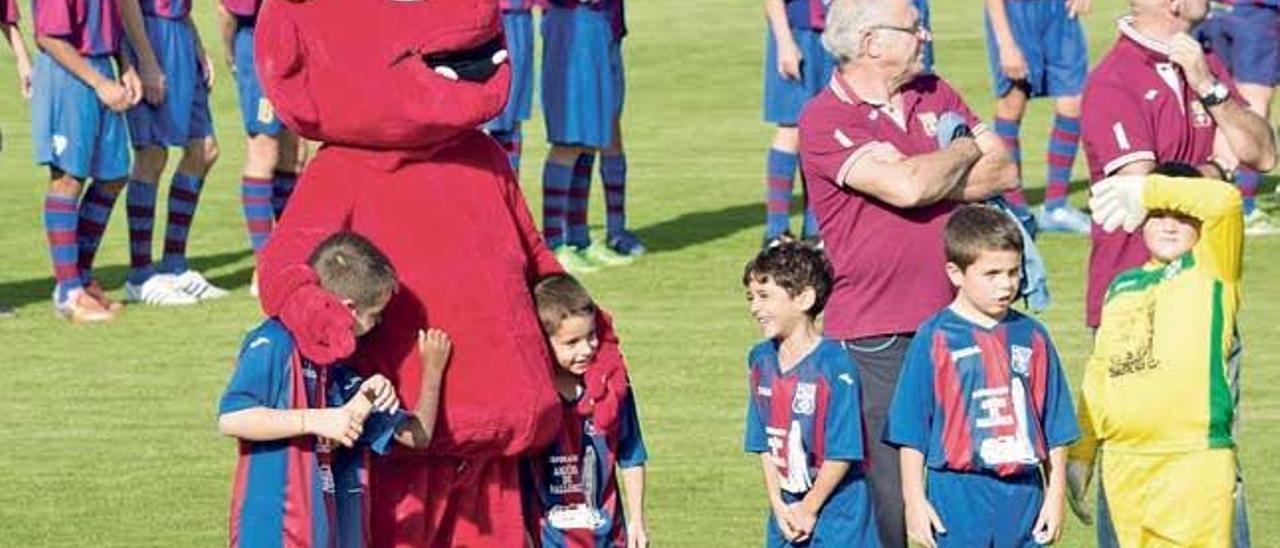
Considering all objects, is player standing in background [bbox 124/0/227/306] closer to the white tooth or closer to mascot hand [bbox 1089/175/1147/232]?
the white tooth

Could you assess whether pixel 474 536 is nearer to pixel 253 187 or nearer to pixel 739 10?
pixel 253 187

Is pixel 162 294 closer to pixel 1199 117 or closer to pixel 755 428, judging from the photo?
pixel 1199 117

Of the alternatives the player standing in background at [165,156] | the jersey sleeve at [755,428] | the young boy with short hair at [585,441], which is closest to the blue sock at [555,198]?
the player standing in background at [165,156]

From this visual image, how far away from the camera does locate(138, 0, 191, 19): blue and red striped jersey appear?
14469 mm

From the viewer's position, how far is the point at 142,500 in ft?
34.0

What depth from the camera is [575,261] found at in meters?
15.1

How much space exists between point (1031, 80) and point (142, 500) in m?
7.18

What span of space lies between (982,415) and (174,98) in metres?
7.38

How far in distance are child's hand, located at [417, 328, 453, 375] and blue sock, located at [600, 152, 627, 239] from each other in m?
7.71

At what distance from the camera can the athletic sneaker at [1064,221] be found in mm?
15797

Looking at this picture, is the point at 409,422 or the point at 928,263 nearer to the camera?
the point at 409,422

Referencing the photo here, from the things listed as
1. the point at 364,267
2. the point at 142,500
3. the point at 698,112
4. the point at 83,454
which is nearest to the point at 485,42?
the point at 364,267

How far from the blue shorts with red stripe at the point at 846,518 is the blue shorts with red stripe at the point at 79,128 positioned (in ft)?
21.2

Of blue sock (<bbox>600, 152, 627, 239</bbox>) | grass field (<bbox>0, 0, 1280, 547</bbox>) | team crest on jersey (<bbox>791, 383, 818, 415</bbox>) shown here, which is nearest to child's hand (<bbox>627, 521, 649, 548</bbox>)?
team crest on jersey (<bbox>791, 383, 818, 415</bbox>)
